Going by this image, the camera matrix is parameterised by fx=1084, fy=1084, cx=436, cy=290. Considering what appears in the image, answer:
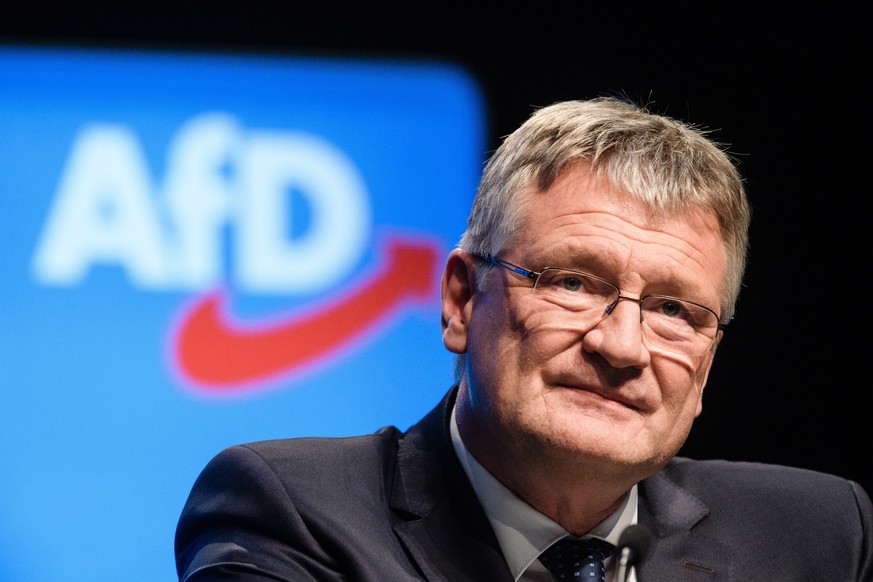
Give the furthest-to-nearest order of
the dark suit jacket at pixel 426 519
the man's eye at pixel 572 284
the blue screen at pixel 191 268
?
1. the blue screen at pixel 191 268
2. the man's eye at pixel 572 284
3. the dark suit jacket at pixel 426 519

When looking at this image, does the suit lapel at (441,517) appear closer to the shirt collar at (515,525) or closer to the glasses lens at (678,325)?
the shirt collar at (515,525)

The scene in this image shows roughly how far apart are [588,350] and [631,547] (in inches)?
18.8

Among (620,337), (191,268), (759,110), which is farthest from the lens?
(759,110)

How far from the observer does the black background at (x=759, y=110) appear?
3.63 metres

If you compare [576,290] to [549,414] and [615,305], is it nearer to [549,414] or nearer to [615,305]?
[615,305]

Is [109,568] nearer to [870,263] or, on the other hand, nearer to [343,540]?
[343,540]

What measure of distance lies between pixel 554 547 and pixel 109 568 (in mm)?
1730

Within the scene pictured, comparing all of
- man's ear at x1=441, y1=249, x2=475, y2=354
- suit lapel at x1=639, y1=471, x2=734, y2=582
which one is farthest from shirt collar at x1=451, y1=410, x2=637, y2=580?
man's ear at x1=441, y1=249, x2=475, y2=354

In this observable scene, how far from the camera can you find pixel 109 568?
3266 millimetres

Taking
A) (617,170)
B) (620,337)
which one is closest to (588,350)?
(620,337)

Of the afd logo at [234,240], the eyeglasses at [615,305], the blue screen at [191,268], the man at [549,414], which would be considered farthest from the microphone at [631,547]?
the afd logo at [234,240]

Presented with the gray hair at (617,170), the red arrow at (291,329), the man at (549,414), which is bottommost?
the red arrow at (291,329)

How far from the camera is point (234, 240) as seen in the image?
11.2 ft

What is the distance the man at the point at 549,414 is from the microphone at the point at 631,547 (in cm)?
1
